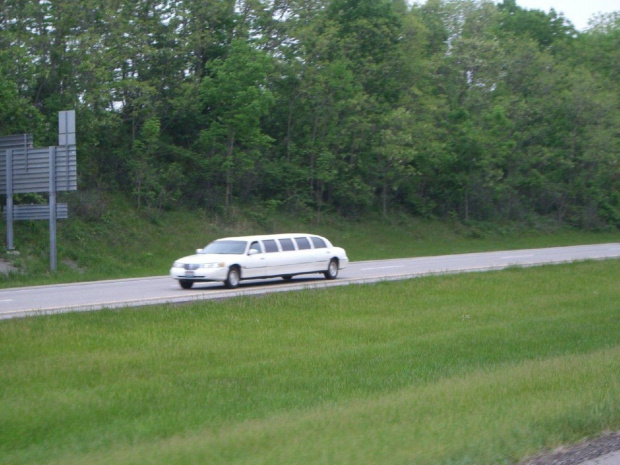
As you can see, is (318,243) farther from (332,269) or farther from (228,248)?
(228,248)

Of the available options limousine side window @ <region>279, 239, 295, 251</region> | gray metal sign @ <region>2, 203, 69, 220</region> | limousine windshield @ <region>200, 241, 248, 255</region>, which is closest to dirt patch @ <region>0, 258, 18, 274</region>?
gray metal sign @ <region>2, 203, 69, 220</region>

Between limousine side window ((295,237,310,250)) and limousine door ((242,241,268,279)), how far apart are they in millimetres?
1684

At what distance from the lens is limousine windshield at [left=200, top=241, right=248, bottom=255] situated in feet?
78.5

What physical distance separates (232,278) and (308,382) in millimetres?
12666

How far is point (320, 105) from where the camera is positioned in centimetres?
4684

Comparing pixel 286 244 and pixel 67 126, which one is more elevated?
pixel 67 126

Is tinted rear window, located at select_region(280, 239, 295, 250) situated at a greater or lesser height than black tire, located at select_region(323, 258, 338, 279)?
greater

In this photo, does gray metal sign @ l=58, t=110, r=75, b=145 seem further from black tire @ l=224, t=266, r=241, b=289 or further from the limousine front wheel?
the limousine front wheel

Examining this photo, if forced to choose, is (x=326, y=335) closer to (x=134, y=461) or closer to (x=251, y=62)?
(x=134, y=461)

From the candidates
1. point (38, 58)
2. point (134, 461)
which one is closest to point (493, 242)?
point (38, 58)


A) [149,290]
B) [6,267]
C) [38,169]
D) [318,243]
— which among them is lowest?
[6,267]

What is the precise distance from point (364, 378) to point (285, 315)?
6.36 meters

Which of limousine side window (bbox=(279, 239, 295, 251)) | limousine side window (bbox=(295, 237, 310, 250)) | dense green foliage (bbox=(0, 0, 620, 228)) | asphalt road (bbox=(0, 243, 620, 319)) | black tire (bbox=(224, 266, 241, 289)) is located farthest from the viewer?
dense green foliage (bbox=(0, 0, 620, 228))

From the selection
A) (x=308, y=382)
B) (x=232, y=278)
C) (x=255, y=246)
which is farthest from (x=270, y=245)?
Result: (x=308, y=382)
